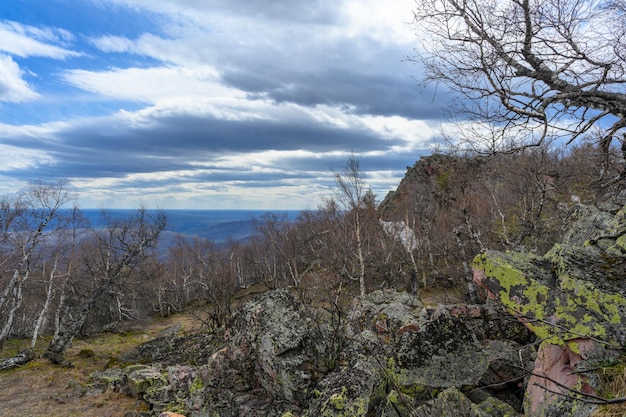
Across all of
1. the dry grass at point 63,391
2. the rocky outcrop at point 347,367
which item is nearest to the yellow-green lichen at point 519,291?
the rocky outcrop at point 347,367

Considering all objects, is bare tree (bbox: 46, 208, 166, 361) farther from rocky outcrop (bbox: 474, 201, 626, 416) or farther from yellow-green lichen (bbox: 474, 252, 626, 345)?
rocky outcrop (bbox: 474, 201, 626, 416)

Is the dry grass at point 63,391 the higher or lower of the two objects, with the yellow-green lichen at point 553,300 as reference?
lower

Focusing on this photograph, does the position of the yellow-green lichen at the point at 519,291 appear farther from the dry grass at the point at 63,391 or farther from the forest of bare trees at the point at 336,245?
the dry grass at the point at 63,391

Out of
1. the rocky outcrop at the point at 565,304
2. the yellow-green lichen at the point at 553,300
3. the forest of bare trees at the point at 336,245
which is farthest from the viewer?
the forest of bare trees at the point at 336,245

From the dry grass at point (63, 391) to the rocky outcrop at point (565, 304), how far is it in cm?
1379

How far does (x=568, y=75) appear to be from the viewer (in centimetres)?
660

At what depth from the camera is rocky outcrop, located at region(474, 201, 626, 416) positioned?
4414 mm

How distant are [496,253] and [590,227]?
325 centimetres

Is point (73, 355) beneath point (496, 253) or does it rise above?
beneath

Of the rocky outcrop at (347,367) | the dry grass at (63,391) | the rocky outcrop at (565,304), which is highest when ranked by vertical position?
the rocky outcrop at (565,304)

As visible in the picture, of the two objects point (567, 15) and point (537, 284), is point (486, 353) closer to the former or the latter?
point (537, 284)

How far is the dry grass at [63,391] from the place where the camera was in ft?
46.4

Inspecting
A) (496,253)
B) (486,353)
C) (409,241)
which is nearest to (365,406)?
(486,353)

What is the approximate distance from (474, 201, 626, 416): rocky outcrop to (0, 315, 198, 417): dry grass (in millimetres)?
13792
